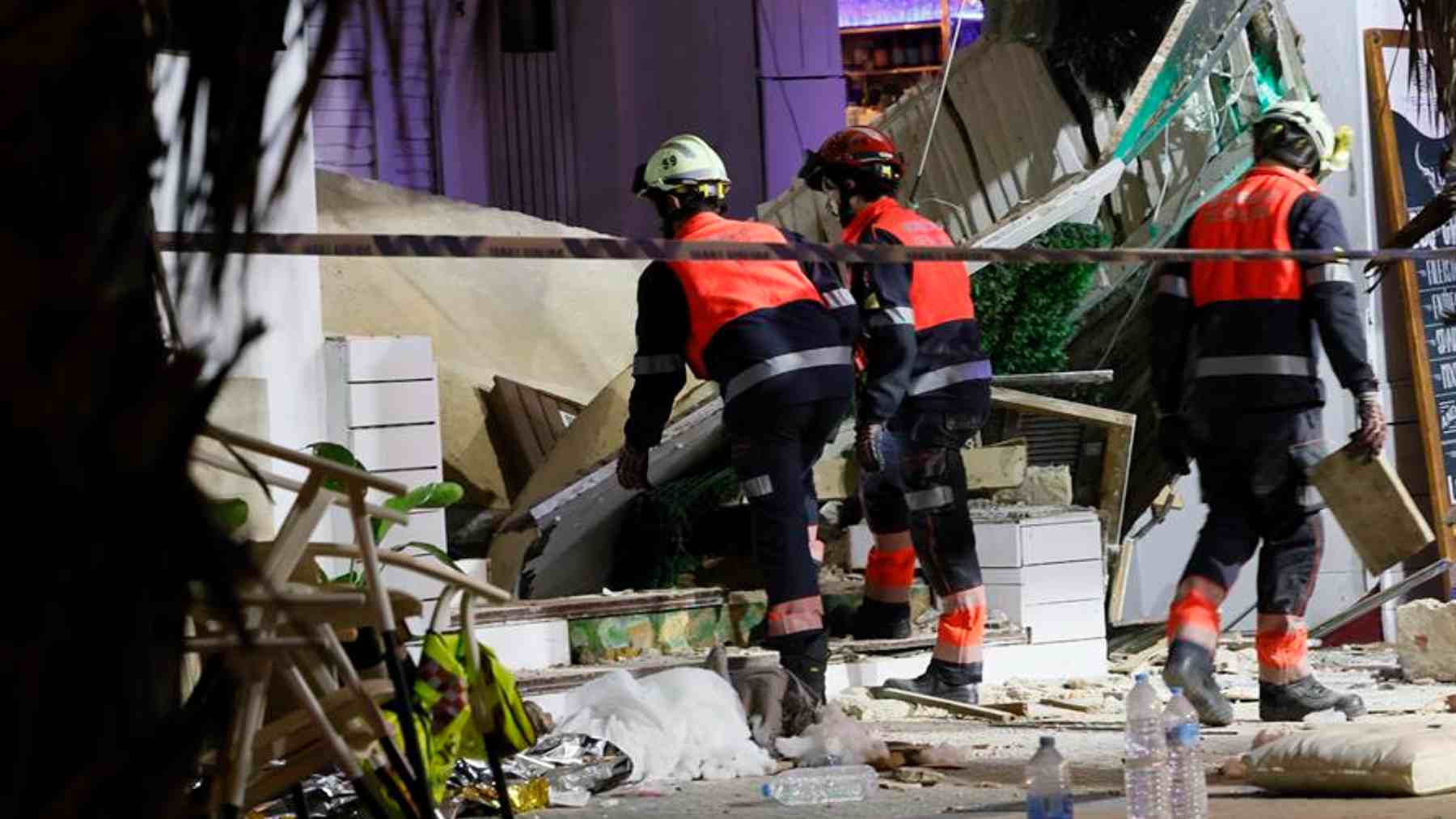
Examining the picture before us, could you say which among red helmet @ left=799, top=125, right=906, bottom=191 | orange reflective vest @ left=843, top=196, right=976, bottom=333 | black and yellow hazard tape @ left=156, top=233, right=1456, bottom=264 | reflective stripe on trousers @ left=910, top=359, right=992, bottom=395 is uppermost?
red helmet @ left=799, top=125, right=906, bottom=191

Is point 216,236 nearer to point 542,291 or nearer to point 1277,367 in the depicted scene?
point 1277,367

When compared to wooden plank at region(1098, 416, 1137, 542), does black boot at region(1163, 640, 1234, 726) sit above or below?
below

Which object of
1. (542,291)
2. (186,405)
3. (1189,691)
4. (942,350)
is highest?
(542,291)

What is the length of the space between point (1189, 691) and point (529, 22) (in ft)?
36.2

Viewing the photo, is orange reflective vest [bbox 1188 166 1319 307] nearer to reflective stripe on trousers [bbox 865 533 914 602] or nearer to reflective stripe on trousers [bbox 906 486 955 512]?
reflective stripe on trousers [bbox 906 486 955 512]

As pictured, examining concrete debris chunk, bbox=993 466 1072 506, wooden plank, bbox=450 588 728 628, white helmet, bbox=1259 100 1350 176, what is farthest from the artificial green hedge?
white helmet, bbox=1259 100 1350 176

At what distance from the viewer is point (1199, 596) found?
763 cm

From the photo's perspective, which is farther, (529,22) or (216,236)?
(529,22)

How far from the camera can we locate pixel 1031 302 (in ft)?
38.3

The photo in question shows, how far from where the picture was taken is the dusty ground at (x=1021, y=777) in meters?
5.32

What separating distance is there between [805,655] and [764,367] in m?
0.90

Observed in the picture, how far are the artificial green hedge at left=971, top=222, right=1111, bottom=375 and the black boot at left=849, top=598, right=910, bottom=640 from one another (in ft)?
8.25

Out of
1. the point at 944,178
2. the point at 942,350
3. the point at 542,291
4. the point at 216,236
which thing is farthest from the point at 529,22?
the point at 216,236

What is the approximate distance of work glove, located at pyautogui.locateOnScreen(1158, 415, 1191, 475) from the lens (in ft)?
25.8
